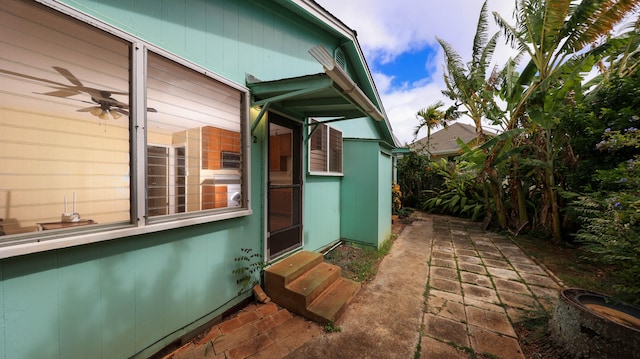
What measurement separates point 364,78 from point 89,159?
5.92m

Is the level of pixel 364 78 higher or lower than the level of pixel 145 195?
higher

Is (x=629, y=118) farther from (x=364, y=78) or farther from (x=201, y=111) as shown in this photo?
(x=201, y=111)

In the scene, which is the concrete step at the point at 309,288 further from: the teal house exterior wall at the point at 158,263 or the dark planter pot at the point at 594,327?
the dark planter pot at the point at 594,327

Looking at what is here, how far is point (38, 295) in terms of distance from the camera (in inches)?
56.1

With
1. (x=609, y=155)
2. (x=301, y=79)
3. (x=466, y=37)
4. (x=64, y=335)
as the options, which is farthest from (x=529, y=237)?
(x=64, y=335)

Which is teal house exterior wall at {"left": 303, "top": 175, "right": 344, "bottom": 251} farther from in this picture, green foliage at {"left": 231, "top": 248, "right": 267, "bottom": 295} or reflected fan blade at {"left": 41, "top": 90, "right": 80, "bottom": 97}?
reflected fan blade at {"left": 41, "top": 90, "right": 80, "bottom": 97}

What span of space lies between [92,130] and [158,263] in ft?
4.31

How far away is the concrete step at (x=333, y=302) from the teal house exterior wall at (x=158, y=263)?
100 centimetres

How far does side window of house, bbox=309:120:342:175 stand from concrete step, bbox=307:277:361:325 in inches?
81.0

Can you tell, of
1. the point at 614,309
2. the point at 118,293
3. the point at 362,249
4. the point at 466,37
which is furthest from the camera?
the point at 466,37

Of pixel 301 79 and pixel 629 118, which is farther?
pixel 629 118

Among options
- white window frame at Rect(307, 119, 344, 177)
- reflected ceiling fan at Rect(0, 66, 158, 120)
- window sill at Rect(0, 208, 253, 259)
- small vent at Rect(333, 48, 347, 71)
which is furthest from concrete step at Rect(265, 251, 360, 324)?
small vent at Rect(333, 48, 347, 71)

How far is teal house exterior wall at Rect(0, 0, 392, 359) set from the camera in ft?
4.70

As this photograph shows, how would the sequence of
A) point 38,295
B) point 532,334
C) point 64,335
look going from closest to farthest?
point 38,295 → point 64,335 → point 532,334
